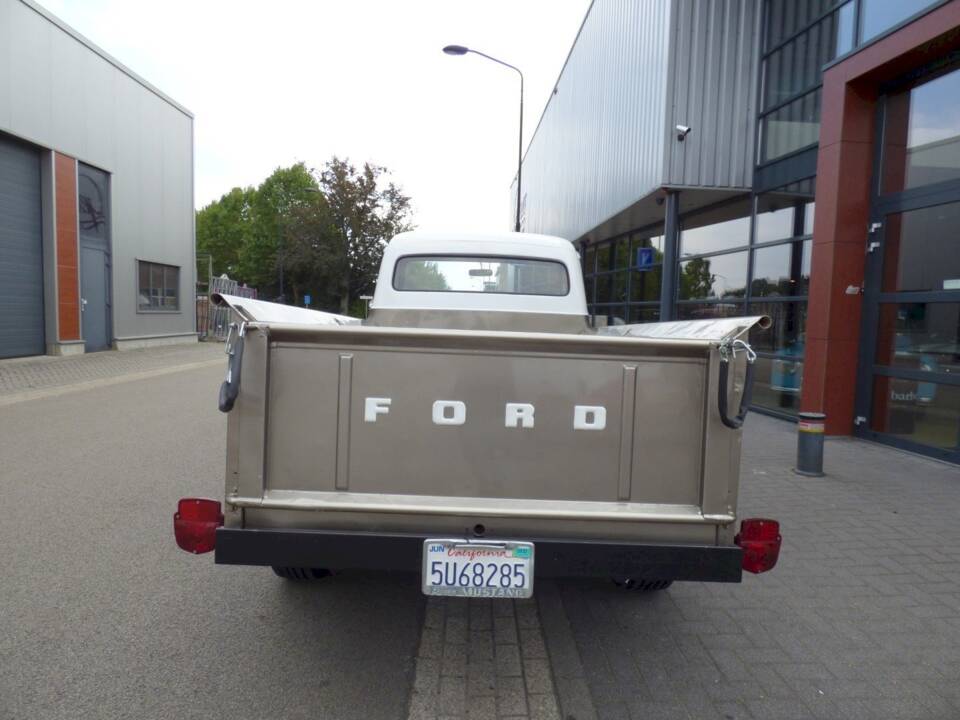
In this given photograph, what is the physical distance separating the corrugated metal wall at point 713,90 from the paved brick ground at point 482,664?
9.15m

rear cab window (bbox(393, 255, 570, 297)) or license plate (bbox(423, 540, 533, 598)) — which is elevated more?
rear cab window (bbox(393, 255, 570, 297))

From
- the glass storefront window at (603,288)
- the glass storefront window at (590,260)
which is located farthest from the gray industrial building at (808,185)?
the glass storefront window at (590,260)

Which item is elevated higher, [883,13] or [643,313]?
[883,13]

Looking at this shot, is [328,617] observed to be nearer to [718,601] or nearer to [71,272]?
[718,601]

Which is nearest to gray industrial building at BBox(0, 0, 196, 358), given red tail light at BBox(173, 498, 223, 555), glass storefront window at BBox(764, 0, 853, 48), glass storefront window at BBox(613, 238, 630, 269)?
glass storefront window at BBox(613, 238, 630, 269)

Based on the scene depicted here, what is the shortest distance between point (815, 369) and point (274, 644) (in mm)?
7462

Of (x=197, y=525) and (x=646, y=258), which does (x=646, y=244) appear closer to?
(x=646, y=258)

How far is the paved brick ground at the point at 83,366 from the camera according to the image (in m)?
12.1

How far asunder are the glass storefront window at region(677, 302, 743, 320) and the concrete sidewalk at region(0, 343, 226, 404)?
11.1 metres

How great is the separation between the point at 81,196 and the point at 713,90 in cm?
1548

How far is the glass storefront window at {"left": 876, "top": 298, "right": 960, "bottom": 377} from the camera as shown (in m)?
7.02

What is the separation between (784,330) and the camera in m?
10.0

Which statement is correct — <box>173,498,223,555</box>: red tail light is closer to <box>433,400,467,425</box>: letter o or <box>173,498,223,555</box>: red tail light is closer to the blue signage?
<box>433,400,467,425</box>: letter o

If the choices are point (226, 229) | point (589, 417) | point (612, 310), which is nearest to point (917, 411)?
point (589, 417)
